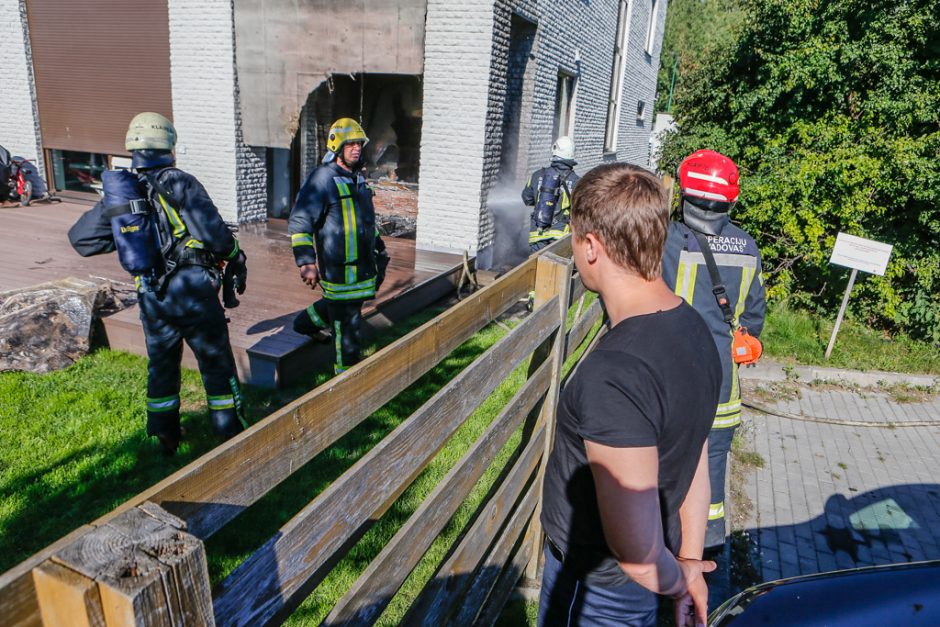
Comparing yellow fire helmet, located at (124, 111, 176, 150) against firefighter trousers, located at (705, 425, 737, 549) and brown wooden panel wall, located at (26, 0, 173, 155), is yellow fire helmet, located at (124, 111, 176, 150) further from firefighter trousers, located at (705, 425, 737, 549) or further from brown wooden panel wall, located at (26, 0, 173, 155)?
brown wooden panel wall, located at (26, 0, 173, 155)

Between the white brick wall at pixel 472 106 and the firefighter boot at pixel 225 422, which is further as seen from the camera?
the white brick wall at pixel 472 106

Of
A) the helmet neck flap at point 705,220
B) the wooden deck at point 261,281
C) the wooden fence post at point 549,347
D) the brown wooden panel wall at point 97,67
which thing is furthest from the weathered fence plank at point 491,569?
the brown wooden panel wall at point 97,67

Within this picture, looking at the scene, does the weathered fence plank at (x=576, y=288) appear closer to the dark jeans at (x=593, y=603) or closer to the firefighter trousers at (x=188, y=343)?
the dark jeans at (x=593, y=603)

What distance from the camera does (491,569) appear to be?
263cm

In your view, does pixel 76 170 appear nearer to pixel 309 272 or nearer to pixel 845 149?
pixel 309 272

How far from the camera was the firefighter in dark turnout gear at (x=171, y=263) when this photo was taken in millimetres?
3488

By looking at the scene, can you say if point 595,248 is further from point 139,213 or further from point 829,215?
point 829,215

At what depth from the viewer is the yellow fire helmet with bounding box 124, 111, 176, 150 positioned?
136 inches

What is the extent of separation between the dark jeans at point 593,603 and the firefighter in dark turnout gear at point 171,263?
2563 mm

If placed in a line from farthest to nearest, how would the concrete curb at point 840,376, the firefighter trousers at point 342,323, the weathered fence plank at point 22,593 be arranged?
the concrete curb at point 840,376, the firefighter trousers at point 342,323, the weathered fence plank at point 22,593

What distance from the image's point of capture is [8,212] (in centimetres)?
996

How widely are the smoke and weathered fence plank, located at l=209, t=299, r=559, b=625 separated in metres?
7.39

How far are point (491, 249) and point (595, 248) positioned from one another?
26.1ft

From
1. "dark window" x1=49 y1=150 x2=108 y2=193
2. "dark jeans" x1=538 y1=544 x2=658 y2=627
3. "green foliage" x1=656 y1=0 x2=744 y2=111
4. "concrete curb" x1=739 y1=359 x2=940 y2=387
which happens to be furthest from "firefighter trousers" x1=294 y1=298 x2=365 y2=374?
"green foliage" x1=656 y1=0 x2=744 y2=111
